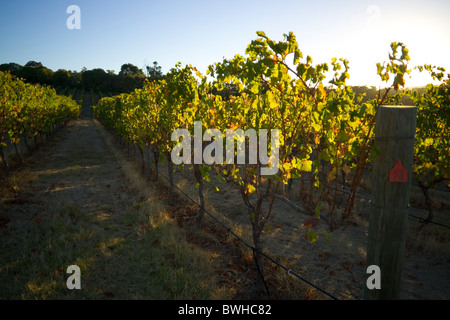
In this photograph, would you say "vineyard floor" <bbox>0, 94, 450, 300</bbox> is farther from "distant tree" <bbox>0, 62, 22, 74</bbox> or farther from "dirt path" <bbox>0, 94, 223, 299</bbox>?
"distant tree" <bbox>0, 62, 22, 74</bbox>

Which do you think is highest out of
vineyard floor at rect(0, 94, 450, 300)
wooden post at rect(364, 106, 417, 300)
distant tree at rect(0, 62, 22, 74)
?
distant tree at rect(0, 62, 22, 74)

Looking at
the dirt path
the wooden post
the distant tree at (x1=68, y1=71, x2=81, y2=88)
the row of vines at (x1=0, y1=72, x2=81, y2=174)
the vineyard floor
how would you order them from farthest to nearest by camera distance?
the distant tree at (x1=68, y1=71, x2=81, y2=88), the row of vines at (x1=0, y1=72, x2=81, y2=174), the vineyard floor, the dirt path, the wooden post

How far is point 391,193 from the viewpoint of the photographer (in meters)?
2.03

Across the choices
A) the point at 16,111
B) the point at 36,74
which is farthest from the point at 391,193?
the point at 36,74

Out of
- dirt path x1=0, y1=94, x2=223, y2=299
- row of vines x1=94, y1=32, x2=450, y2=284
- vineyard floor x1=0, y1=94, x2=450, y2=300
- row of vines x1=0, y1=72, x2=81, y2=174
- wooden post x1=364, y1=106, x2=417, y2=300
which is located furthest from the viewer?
row of vines x1=0, y1=72, x2=81, y2=174

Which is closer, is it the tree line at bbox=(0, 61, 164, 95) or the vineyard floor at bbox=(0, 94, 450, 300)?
the vineyard floor at bbox=(0, 94, 450, 300)

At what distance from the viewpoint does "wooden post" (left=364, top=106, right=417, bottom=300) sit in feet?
6.53

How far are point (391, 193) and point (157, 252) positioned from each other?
15.4 ft

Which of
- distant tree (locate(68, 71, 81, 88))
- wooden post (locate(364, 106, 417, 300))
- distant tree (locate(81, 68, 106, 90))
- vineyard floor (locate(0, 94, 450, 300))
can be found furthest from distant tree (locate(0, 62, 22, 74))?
wooden post (locate(364, 106, 417, 300))

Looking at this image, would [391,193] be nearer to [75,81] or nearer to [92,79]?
[92,79]

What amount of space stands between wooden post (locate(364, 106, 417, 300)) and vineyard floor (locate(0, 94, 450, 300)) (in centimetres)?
252

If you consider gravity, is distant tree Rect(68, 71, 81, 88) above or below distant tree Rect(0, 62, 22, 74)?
below
